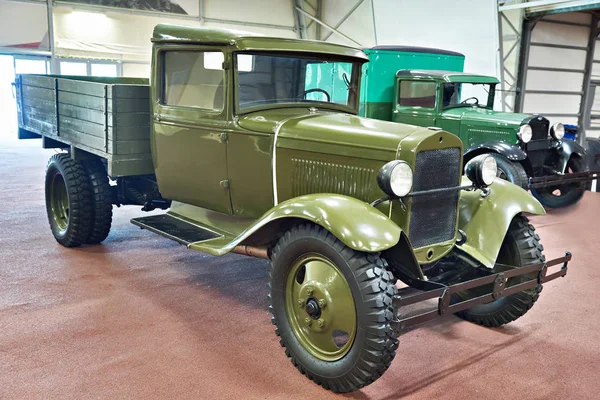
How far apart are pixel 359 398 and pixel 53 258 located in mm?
3275

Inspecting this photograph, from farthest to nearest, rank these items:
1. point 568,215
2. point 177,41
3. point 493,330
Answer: point 568,215
point 177,41
point 493,330

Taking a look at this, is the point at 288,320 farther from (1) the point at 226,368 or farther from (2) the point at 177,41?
(2) the point at 177,41

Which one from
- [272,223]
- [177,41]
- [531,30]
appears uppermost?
[531,30]

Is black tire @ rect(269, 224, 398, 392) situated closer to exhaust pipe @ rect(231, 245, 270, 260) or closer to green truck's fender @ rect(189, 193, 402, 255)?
green truck's fender @ rect(189, 193, 402, 255)

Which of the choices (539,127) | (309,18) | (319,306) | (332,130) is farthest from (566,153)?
(309,18)

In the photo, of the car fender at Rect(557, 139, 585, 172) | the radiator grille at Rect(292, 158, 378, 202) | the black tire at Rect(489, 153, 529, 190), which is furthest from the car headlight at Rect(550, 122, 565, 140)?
the radiator grille at Rect(292, 158, 378, 202)

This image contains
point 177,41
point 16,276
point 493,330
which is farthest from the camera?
point 16,276

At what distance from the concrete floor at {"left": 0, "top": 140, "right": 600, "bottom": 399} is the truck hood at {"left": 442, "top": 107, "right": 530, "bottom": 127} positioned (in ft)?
9.08

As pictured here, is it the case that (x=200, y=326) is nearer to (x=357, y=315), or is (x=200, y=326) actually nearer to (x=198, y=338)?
(x=198, y=338)

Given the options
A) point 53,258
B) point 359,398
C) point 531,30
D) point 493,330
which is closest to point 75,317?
point 53,258

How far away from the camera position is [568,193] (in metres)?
7.92

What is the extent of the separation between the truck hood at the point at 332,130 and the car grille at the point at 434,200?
0.18 m

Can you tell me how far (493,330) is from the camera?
3787 mm

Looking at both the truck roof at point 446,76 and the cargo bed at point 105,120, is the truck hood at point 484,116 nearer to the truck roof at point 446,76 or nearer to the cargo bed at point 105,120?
the truck roof at point 446,76
